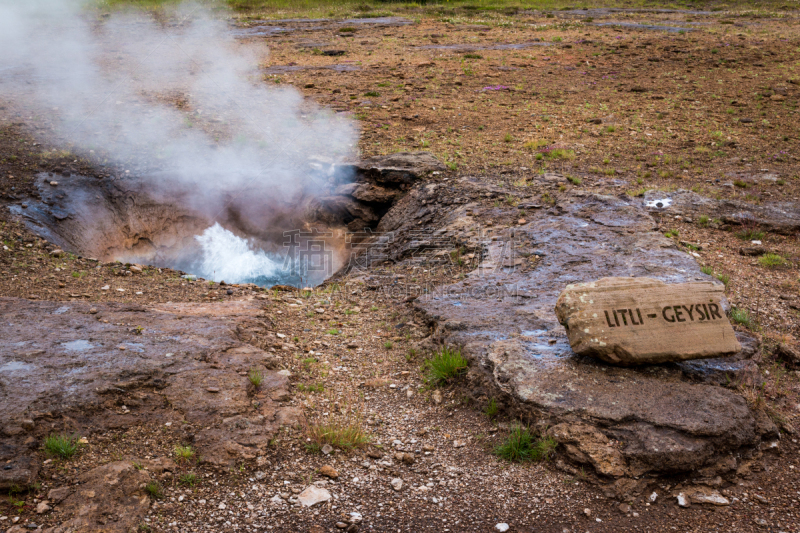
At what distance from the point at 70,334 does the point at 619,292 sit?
355 cm

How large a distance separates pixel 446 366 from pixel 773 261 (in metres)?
3.64

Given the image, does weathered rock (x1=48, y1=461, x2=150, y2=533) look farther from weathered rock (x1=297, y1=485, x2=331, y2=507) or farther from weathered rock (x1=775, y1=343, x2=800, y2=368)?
weathered rock (x1=775, y1=343, x2=800, y2=368)

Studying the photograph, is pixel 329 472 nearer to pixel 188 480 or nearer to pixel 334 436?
pixel 334 436

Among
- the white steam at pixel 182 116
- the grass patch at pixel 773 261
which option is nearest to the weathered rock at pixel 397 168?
the white steam at pixel 182 116

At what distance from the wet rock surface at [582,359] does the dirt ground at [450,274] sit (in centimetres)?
20

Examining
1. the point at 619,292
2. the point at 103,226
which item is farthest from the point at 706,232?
the point at 103,226

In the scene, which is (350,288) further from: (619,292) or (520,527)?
(520,527)

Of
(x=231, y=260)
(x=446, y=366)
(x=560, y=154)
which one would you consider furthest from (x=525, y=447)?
(x=560, y=154)

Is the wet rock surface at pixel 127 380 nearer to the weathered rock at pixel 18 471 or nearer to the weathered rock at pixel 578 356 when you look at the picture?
the weathered rock at pixel 18 471

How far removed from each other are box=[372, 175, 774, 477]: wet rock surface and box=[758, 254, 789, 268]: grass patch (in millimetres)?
957

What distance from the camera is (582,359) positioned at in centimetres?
338

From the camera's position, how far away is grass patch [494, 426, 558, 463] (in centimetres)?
297

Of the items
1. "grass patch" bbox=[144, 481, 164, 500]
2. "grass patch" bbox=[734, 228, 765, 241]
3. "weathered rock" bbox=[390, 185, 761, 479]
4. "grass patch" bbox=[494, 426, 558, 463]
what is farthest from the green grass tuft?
"grass patch" bbox=[144, 481, 164, 500]

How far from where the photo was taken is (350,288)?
208 inches
